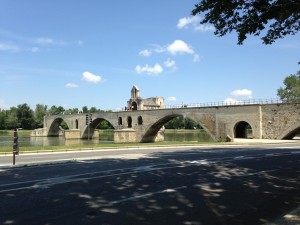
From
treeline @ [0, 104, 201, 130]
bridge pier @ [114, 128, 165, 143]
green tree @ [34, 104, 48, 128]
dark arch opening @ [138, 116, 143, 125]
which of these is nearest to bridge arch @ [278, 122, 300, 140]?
bridge pier @ [114, 128, 165, 143]

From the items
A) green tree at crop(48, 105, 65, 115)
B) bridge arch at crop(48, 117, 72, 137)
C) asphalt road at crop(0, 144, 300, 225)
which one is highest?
green tree at crop(48, 105, 65, 115)

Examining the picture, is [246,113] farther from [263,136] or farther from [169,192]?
[169,192]

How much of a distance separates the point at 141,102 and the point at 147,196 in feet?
270

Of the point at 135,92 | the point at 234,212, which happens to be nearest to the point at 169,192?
the point at 234,212

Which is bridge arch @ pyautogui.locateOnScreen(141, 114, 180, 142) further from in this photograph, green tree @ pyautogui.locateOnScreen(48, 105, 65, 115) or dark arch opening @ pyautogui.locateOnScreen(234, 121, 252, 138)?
green tree @ pyautogui.locateOnScreen(48, 105, 65, 115)

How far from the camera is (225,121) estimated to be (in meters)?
52.6

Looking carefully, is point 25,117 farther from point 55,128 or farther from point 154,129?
point 154,129

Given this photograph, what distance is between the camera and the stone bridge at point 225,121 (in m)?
45.8

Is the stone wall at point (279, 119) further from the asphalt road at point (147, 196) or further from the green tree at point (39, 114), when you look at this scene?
the green tree at point (39, 114)

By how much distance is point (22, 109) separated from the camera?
5709 inches

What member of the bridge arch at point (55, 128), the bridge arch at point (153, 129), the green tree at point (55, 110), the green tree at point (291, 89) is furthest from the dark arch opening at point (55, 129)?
the green tree at point (291, 89)

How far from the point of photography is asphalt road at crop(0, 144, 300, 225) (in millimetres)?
6305

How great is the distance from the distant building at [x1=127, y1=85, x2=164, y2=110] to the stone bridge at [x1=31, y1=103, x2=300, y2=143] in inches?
324

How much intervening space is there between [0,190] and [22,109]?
14418cm
